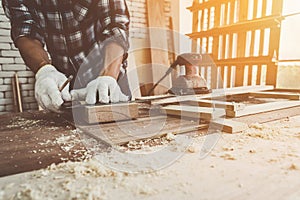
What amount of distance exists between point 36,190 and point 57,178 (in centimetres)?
5

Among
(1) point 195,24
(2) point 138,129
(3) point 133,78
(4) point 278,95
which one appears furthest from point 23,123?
(1) point 195,24

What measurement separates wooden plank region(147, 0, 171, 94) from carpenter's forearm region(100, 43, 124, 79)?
163cm

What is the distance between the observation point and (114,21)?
1.56 m

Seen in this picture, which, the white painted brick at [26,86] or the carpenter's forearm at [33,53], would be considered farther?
the white painted brick at [26,86]

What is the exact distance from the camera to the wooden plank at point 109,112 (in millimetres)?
896

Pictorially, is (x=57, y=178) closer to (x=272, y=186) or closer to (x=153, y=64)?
(x=272, y=186)

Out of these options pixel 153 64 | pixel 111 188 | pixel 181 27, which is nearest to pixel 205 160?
pixel 111 188

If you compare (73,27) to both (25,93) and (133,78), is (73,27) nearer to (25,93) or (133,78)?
(25,93)

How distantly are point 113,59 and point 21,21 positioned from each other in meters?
0.60

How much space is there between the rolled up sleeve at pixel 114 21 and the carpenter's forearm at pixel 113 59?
41mm

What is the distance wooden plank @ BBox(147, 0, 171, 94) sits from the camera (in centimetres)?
325

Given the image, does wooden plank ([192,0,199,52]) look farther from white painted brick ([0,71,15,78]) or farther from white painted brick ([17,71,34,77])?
white painted brick ([0,71,15,78])

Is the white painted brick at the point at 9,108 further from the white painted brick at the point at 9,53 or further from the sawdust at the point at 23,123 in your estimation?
the sawdust at the point at 23,123

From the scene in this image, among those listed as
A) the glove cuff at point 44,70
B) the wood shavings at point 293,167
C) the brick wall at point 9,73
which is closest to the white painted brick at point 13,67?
the brick wall at point 9,73
